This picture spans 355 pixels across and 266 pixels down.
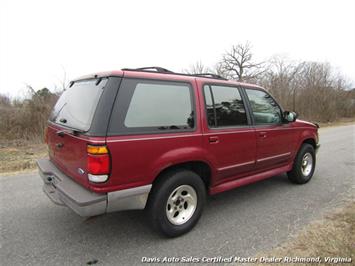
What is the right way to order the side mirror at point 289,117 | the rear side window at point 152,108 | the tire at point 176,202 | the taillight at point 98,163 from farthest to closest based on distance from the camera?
the side mirror at point 289,117 → the tire at point 176,202 → the rear side window at point 152,108 → the taillight at point 98,163

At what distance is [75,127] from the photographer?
2.65 metres

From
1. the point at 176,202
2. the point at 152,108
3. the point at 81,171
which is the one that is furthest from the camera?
the point at 176,202

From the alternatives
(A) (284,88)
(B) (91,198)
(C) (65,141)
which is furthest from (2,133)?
(A) (284,88)

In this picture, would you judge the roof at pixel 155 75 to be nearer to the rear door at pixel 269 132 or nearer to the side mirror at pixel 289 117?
the rear door at pixel 269 132

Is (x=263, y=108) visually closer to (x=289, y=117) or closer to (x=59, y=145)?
(x=289, y=117)

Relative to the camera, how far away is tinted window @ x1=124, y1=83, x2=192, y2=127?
2.52 metres

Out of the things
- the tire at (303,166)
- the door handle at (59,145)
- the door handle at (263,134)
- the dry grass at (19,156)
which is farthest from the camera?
the dry grass at (19,156)

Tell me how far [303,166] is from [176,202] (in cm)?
314

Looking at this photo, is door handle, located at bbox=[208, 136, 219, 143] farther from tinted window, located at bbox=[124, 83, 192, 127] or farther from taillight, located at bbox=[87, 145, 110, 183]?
taillight, located at bbox=[87, 145, 110, 183]

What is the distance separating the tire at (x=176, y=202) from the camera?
2.68m

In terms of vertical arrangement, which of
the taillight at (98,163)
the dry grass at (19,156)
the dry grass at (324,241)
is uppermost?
the taillight at (98,163)

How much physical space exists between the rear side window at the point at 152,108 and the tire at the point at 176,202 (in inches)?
23.8

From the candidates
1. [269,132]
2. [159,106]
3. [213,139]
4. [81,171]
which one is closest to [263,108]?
[269,132]

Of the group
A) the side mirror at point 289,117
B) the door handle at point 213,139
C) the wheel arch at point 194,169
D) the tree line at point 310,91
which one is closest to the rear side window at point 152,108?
the door handle at point 213,139
